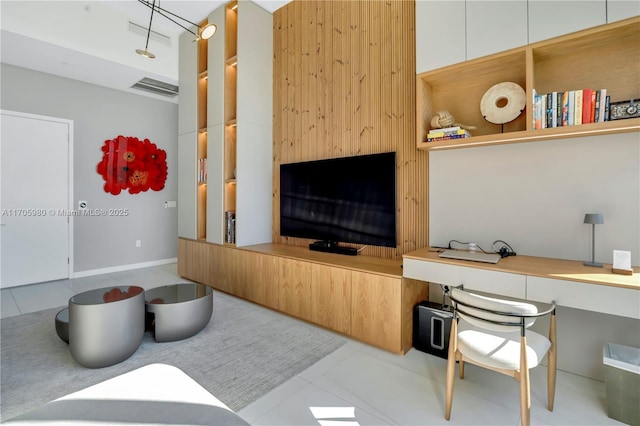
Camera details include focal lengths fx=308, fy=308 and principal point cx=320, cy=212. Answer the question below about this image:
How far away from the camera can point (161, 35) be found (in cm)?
440

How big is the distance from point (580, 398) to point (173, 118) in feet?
21.1

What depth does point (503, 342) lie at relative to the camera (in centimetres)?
168

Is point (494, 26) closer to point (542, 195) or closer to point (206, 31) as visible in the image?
point (542, 195)

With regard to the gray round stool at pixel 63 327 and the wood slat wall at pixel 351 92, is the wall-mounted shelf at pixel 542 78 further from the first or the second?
the gray round stool at pixel 63 327

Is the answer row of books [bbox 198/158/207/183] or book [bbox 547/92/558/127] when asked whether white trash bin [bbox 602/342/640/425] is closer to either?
book [bbox 547/92/558/127]

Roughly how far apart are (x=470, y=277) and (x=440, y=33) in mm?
1754

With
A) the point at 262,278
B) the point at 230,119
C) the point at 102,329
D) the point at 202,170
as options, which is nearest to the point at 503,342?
the point at 262,278

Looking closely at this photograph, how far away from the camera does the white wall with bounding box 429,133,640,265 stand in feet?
6.21

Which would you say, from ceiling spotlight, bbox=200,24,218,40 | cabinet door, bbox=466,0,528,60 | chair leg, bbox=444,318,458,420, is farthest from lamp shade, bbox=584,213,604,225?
ceiling spotlight, bbox=200,24,218,40

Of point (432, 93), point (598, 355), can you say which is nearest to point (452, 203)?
point (432, 93)

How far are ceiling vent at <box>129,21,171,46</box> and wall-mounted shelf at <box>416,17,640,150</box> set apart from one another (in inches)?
153

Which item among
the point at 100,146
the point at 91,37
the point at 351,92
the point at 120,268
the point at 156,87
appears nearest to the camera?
the point at 351,92

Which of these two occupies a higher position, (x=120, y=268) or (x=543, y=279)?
(x=543, y=279)

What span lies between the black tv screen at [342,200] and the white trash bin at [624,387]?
5.02 ft
